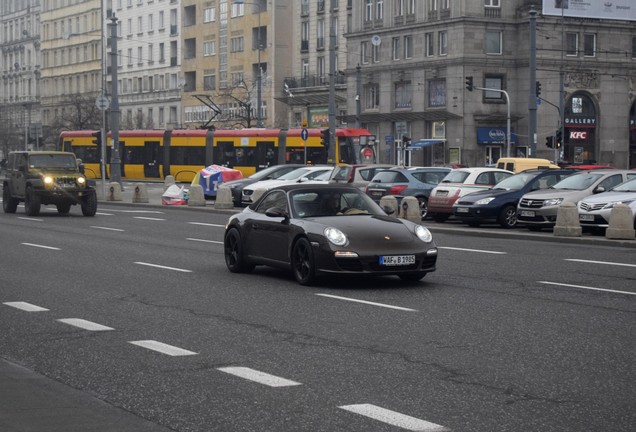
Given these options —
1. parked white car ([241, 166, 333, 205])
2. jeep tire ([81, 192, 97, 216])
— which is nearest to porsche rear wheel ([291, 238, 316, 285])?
jeep tire ([81, 192, 97, 216])

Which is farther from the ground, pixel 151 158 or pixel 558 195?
pixel 151 158

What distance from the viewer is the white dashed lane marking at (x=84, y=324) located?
1204cm

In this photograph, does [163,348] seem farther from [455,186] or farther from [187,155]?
[187,155]

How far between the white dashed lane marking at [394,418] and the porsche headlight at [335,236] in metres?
7.57

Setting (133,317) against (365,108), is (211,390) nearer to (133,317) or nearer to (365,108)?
(133,317)

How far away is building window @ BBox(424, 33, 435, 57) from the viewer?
259ft

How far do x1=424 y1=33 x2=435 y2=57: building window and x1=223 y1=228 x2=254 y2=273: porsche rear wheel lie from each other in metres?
62.0

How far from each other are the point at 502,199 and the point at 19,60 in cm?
12092

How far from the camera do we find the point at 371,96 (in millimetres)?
84625

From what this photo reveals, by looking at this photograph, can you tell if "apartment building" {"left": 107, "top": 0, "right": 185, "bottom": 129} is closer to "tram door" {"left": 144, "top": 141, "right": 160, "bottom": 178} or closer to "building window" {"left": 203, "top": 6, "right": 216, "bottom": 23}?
"building window" {"left": 203, "top": 6, "right": 216, "bottom": 23}

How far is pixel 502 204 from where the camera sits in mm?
30719

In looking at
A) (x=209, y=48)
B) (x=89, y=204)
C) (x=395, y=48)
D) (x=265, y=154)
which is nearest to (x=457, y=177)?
(x=89, y=204)

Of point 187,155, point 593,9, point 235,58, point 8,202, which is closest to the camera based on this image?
point 8,202

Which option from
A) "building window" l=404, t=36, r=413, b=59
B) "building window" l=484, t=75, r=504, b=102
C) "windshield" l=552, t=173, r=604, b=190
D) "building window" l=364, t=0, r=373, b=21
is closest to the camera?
"windshield" l=552, t=173, r=604, b=190
